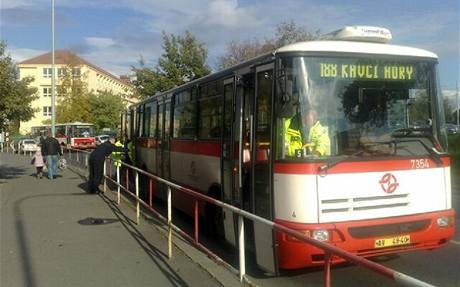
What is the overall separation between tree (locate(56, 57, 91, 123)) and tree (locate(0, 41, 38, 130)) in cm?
5861

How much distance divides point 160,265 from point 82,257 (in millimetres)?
1289

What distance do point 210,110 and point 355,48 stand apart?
3.51 m

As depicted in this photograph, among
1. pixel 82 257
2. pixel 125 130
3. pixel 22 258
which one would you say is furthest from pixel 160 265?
pixel 125 130

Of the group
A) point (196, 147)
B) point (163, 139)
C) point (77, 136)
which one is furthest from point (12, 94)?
point (77, 136)

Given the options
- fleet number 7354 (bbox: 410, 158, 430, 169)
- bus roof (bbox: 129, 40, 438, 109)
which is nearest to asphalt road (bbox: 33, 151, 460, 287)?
fleet number 7354 (bbox: 410, 158, 430, 169)

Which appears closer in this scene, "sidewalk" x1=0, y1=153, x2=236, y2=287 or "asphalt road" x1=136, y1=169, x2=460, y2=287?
"asphalt road" x1=136, y1=169, x2=460, y2=287

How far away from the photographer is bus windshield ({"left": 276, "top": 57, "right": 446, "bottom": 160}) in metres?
6.61

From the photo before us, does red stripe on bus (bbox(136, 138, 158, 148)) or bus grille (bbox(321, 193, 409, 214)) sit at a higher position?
red stripe on bus (bbox(136, 138, 158, 148))

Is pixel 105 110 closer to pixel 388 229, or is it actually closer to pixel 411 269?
pixel 411 269

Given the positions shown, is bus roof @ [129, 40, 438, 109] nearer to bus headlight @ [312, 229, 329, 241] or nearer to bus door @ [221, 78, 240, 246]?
bus door @ [221, 78, 240, 246]

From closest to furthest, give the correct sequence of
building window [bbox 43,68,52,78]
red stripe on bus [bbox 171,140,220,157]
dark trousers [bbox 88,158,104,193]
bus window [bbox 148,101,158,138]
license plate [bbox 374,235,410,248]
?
license plate [bbox 374,235,410,248], red stripe on bus [bbox 171,140,220,157], bus window [bbox 148,101,158,138], dark trousers [bbox 88,158,104,193], building window [bbox 43,68,52,78]

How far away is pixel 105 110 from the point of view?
2968 inches

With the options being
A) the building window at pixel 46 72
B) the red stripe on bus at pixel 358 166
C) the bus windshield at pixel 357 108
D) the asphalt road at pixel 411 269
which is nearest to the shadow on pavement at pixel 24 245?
the asphalt road at pixel 411 269

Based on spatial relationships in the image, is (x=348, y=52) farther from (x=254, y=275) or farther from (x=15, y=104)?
(x=15, y=104)
